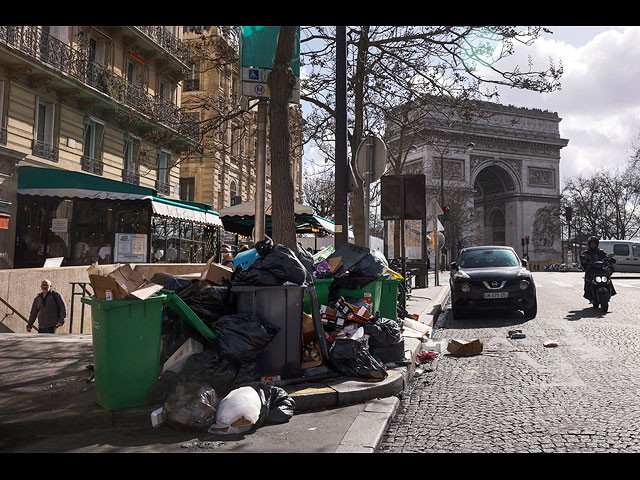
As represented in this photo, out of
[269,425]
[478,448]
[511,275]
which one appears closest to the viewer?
[478,448]

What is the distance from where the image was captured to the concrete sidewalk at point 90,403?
4.02m

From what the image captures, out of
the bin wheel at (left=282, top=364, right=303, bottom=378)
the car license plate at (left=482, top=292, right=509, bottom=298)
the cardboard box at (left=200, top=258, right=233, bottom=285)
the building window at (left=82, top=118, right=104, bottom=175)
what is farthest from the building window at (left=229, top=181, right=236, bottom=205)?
the bin wheel at (left=282, top=364, right=303, bottom=378)

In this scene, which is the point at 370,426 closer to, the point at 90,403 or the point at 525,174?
the point at 90,403

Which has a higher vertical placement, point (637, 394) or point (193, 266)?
point (193, 266)

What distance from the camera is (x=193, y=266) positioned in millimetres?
14562

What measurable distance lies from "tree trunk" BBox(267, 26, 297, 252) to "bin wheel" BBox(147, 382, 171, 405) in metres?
3.31

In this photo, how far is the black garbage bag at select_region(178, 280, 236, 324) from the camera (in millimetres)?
5078

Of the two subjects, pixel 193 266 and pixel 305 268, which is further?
pixel 193 266

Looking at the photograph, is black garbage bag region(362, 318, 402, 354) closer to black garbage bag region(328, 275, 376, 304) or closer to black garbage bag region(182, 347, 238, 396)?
black garbage bag region(328, 275, 376, 304)

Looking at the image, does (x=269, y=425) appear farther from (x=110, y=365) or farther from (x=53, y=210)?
(x=53, y=210)

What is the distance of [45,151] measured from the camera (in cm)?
1906

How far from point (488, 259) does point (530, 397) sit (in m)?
7.58

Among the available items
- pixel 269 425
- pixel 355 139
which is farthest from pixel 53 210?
pixel 269 425
